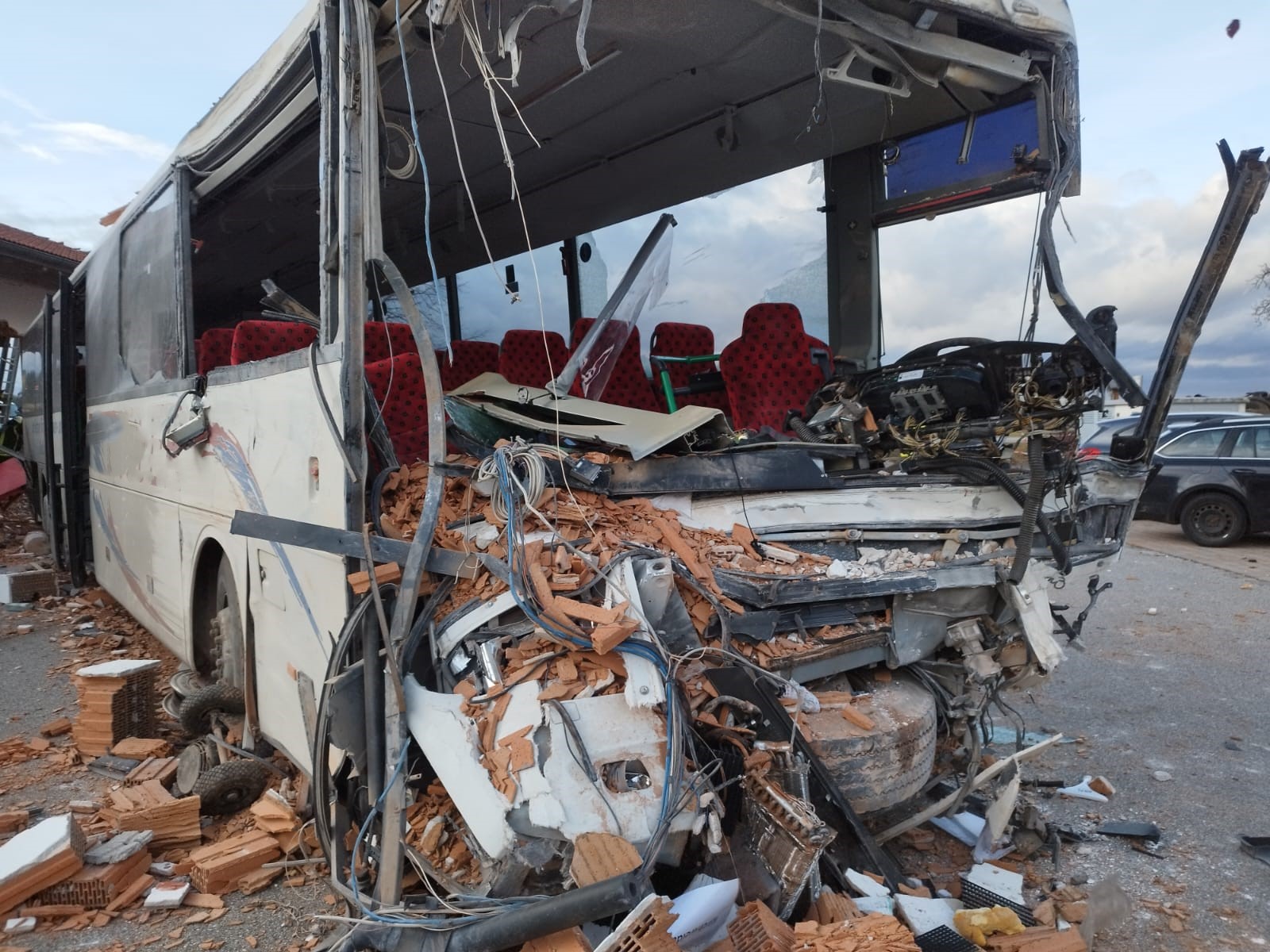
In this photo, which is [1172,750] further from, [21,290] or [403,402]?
[21,290]

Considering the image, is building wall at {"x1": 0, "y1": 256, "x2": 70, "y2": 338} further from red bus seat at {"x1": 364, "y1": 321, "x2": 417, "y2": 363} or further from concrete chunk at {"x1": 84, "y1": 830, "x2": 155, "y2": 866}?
concrete chunk at {"x1": 84, "y1": 830, "x2": 155, "y2": 866}

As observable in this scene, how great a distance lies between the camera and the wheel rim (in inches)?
400

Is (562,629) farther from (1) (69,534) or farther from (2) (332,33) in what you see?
(1) (69,534)

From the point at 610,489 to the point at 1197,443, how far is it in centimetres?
1065

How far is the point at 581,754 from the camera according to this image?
209 cm

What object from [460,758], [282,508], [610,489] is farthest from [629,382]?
[460,758]

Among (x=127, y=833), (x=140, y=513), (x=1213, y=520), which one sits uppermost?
(x=140, y=513)

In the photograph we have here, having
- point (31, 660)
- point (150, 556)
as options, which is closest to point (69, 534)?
point (31, 660)

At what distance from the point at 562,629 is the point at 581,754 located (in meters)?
0.34

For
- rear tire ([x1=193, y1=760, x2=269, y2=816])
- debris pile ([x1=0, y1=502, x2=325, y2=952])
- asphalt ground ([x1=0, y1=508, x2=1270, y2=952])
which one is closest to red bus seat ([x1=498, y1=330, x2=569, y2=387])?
debris pile ([x1=0, y1=502, x2=325, y2=952])

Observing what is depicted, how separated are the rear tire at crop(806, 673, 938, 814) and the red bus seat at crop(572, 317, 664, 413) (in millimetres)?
2959

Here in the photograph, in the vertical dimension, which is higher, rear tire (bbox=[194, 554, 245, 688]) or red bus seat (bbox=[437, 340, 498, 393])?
red bus seat (bbox=[437, 340, 498, 393])

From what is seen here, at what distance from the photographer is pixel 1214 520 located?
10.3 meters

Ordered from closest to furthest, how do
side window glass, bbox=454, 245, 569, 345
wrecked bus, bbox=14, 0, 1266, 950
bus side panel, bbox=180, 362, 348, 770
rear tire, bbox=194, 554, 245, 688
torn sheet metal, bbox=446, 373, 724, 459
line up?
1. wrecked bus, bbox=14, 0, 1266, 950
2. bus side panel, bbox=180, 362, 348, 770
3. torn sheet metal, bbox=446, 373, 724, 459
4. rear tire, bbox=194, 554, 245, 688
5. side window glass, bbox=454, 245, 569, 345
